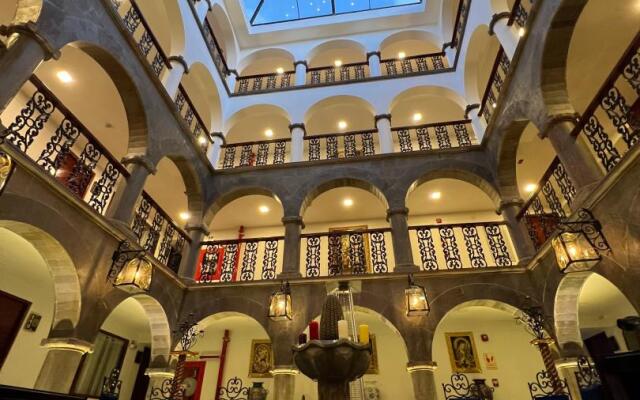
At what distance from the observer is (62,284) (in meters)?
4.86

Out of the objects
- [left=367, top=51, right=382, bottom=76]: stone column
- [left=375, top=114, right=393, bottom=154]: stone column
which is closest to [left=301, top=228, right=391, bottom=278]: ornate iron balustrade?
[left=375, top=114, right=393, bottom=154]: stone column

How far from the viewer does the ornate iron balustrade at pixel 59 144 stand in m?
4.41

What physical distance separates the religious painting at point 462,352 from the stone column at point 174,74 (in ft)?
29.2

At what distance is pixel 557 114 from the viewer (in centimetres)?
548

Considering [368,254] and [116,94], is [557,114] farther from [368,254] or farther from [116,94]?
[116,94]

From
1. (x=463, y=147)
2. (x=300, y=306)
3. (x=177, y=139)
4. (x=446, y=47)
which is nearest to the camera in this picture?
(x=300, y=306)

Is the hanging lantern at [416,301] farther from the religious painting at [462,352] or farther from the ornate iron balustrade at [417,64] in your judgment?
the ornate iron balustrade at [417,64]

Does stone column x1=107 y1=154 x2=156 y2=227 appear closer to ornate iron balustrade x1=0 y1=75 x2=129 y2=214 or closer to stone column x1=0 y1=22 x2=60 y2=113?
ornate iron balustrade x1=0 y1=75 x2=129 y2=214

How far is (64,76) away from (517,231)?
10.2m

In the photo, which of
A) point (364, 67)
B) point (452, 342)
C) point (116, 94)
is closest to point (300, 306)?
point (452, 342)

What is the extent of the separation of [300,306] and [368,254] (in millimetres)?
3931

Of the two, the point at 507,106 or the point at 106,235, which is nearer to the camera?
the point at 106,235

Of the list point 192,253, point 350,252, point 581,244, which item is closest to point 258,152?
point 192,253

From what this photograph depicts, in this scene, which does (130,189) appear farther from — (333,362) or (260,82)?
(260,82)
